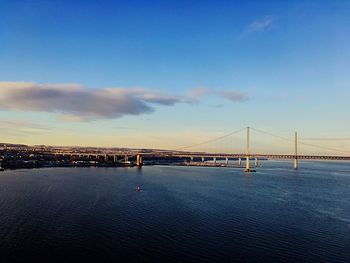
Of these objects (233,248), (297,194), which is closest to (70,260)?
(233,248)

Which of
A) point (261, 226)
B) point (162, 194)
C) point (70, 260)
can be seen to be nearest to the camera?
point (70, 260)

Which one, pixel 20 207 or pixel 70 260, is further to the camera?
pixel 20 207

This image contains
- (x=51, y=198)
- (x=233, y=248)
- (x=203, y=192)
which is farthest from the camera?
(x=203, y=192)

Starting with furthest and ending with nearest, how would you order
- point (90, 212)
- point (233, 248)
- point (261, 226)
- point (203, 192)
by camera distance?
point (203, 192)
point (90, 212)
point (261, 226)
point (233, 248)

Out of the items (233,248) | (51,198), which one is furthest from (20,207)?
(233,248)

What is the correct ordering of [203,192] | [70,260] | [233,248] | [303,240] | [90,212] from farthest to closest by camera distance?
[203,192] → [90,212] → [303,240] → [233,248] → [70,260]

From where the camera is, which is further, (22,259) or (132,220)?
(132,220)

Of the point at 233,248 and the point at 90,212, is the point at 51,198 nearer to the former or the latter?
the point at 90,212

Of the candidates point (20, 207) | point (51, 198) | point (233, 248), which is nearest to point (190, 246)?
point (233, 248)

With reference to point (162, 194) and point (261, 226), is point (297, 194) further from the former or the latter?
point (261, 226)
